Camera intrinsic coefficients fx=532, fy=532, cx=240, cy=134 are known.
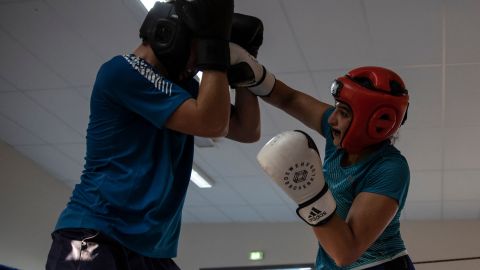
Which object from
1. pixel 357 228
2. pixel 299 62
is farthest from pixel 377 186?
pixel 299 62

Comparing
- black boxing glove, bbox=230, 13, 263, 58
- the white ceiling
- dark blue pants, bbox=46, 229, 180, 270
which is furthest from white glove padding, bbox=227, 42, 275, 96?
the white ceiling

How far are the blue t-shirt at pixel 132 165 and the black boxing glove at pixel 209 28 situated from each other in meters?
0.10

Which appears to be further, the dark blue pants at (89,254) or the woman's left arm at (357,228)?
the woman's left arm at (357,228)

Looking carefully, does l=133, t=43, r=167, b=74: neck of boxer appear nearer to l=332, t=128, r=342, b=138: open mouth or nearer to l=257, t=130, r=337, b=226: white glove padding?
l=257, t=130, r=337, b=226: white glove padding

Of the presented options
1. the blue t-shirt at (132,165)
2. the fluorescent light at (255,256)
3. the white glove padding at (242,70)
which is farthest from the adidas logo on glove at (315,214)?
the fluorescent light at (255,256)

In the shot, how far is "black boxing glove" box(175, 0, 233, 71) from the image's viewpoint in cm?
123

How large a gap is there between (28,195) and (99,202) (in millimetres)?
5027

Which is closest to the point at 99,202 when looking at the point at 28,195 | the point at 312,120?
the point at 312,120

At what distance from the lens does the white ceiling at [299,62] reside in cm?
318

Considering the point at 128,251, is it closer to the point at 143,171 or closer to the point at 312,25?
the point at 143,171

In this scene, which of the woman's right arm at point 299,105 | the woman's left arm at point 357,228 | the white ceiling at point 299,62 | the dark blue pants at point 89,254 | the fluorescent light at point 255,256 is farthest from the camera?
the fluorescent light at point 255,256

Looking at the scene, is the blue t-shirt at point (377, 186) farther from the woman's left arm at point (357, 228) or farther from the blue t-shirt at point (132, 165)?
the blue t-shirt at point (132, 165)

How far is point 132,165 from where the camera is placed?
1256mm

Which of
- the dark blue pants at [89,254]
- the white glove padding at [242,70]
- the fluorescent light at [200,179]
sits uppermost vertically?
the fluorescent light at [200,179]
